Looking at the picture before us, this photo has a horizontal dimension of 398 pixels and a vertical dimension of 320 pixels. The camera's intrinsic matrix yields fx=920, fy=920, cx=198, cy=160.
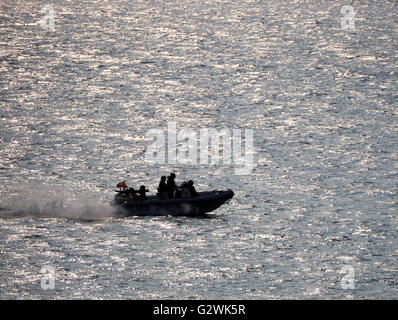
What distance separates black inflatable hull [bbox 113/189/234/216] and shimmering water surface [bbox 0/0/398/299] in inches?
20.7

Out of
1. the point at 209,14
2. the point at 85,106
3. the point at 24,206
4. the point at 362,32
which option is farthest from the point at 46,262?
the point at 209,14

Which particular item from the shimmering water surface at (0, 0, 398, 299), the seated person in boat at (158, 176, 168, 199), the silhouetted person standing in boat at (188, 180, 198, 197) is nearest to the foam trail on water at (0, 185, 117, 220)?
the shimmering water surface at (0, 0, 398, 299)

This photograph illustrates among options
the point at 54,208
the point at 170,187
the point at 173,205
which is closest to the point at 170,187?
the point at 170,187

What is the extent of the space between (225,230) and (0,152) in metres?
21.1

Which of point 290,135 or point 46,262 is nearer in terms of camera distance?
point 46,262

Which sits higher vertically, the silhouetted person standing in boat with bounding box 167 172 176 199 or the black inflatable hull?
the silhouetted person standing in boat with bounding box 167 172 176 199

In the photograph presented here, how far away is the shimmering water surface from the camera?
36781 mm

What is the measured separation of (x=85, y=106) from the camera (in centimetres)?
7438

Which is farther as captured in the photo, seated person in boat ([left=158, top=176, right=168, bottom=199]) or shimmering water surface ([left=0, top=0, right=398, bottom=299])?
seated person in boat ([left=158, top=176, right=168, bottom=199])

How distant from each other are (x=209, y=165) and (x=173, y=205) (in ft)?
46.1

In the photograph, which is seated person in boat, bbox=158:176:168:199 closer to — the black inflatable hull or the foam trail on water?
the black inflatable hull

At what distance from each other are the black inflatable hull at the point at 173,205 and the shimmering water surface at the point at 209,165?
0.53m

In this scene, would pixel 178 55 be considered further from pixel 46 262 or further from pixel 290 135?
pixel 46 262

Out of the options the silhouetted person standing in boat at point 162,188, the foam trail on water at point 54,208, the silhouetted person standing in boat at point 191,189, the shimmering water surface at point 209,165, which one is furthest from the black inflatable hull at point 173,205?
the foam trail on water at point 54,208
